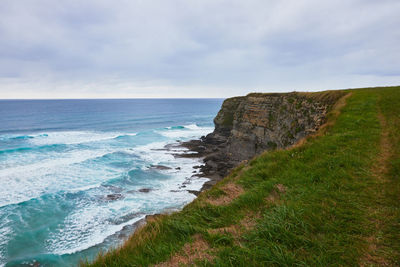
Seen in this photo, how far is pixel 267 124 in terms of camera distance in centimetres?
3319

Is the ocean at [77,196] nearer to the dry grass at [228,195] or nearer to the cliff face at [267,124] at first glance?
the cliff face at [267,124]

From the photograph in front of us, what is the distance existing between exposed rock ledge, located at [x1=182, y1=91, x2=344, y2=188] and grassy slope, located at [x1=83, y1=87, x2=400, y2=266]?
1342 cm

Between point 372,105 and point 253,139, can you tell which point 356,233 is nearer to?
point 372,105

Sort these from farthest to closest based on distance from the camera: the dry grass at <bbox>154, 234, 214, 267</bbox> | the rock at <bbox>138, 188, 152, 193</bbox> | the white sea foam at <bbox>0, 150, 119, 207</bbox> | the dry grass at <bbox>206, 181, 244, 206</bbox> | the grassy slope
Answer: the rock at <bbox>138, 188, 152, 193</bbox>, the white sea foam at <bbox>0, 150, 119, 207</bbox>, the dry grass at <bbox>206, 181, 244, 206</bbox>, the dry grass at <bbox>154, 234, 214, 267</bbox>, the grassy slope

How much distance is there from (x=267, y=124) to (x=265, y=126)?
1.69 feet

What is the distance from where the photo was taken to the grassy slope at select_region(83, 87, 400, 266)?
3.90 meters

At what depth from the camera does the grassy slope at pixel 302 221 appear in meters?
3.90

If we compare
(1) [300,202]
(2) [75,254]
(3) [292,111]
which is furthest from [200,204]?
(3) [292,111]

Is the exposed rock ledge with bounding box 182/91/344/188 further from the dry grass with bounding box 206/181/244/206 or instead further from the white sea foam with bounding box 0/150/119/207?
the white sea foam with bounding box 0/150/119/207

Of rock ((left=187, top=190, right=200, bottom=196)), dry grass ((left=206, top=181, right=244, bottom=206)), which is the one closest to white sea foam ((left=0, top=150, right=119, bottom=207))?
rock ((left=187, top=190, right=200, bottom=196))

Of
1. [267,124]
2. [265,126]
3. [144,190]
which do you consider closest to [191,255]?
[144,190]

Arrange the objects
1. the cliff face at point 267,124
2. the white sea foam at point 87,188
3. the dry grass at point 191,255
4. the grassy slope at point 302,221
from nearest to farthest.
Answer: the grassy slope at point 302,221 < the dry grass at point 191,255 < the white sea foam at point 87,188 < the cliff face at point 267,124

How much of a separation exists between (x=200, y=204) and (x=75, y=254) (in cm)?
1333

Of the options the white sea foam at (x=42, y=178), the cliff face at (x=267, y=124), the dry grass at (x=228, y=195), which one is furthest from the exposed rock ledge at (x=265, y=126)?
the white sea foam at (x=42, y=178)
